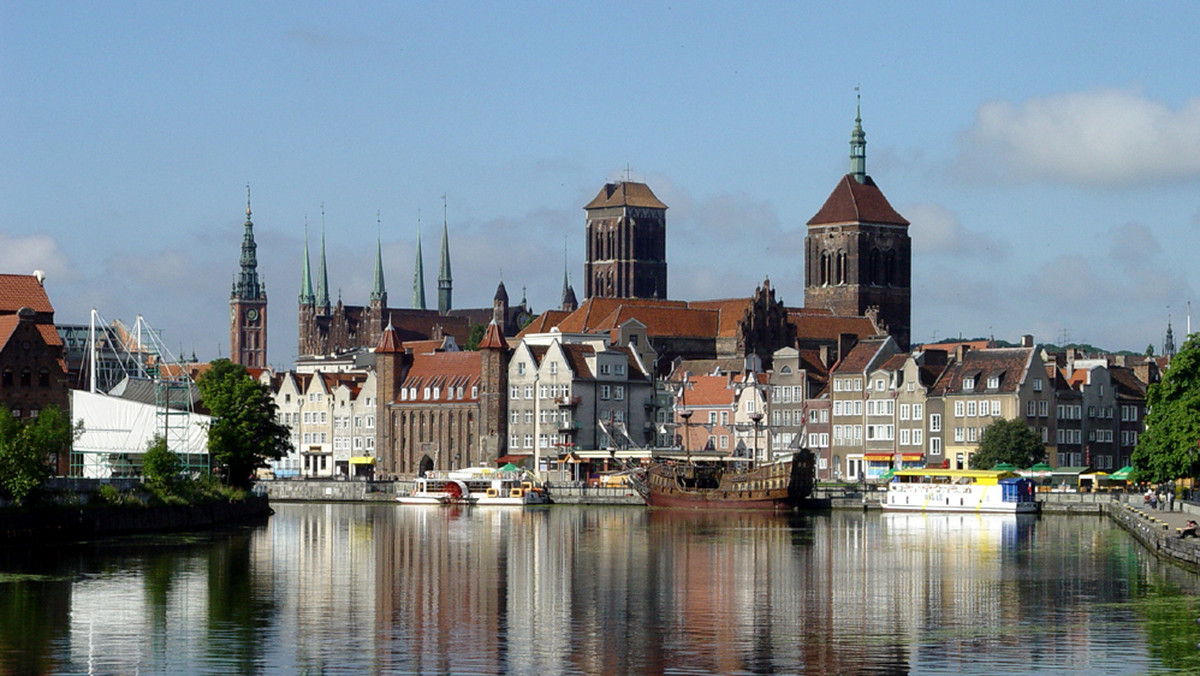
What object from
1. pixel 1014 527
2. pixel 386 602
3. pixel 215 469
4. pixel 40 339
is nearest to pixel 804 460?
pixel 1014 527

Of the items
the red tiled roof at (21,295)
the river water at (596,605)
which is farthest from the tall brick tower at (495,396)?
the river water at (596,605)

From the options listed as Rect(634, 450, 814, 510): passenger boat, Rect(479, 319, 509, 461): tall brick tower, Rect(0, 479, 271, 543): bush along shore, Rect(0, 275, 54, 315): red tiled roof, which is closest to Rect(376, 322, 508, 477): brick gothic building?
Rect(479, 319, 509, 461): tall brick tower

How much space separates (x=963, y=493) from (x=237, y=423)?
45701 millimetres

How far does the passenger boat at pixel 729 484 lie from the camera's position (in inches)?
5212

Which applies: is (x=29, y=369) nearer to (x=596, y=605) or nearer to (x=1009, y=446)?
(x=596, y=605)

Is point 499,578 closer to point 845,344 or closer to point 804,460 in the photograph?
point 804,460

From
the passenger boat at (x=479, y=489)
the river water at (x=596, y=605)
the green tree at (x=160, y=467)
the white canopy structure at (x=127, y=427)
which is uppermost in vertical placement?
the white canopy structure at (x=127, y=427)

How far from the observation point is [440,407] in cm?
17825

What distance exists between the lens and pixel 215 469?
125 meters

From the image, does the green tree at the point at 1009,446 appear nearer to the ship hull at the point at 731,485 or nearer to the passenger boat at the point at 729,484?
the passenger boat at the point at 729,484

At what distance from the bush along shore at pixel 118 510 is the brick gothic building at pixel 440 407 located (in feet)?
191

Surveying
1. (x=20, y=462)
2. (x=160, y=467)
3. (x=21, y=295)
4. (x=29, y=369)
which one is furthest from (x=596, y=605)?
(x=21, y=295)

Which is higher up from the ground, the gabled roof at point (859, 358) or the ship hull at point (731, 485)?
the gabled roof at point (859, 358)

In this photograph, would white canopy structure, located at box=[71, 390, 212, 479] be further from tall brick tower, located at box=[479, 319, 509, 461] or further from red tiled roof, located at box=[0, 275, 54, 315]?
tall brick tower, located at box=[479, 319, 509, 461]
